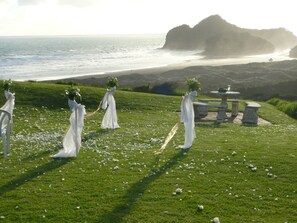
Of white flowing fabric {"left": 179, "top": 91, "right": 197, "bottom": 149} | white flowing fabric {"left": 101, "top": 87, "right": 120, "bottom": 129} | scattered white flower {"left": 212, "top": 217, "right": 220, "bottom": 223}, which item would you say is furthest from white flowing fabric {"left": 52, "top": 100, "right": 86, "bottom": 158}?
scattered white flower {"left": 212, "top": 217, "right": 220, "bottom": 223}

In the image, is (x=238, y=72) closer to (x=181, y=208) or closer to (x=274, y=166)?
(x=274, y=166)

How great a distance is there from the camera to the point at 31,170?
54.4ft

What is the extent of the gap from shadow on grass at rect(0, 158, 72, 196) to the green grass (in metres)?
0.04

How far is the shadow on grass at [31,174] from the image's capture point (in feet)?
47.8

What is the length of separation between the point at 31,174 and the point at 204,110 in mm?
23366

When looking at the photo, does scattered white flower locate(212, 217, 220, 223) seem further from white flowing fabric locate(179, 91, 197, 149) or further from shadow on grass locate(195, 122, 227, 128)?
shadow on grass locate(195, 122, 227, 128)

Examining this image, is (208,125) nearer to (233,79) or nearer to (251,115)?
(251,115)

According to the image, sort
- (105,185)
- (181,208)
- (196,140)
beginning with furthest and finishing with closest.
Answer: (196,140)
(105,185)
(181,208)

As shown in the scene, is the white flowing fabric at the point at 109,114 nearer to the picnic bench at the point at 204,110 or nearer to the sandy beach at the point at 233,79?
the picnic bench at the point at 204,110

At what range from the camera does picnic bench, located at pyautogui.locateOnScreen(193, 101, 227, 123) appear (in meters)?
33.9

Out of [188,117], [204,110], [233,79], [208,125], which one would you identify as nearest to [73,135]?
[188,117]

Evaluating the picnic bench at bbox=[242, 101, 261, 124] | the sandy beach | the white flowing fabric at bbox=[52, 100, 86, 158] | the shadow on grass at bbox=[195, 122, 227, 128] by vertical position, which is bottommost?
the sandy beach

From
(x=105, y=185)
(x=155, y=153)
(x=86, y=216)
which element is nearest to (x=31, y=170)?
(x=105, y=185)

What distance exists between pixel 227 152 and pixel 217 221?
28.1 feet
